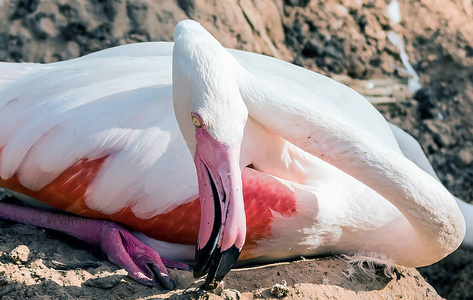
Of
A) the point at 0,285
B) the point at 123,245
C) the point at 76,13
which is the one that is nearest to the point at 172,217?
the point at 123,245

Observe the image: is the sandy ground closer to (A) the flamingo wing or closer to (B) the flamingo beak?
(B) the flamingo beak

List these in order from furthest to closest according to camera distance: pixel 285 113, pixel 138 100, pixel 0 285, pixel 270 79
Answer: pixel 270 79 < pixel 138 100 < pixel 285 113 < pixel 0 285

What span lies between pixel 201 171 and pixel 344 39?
271 centimetres

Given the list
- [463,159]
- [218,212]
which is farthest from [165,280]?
[463,159]

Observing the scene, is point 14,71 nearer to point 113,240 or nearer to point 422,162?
point 113,240

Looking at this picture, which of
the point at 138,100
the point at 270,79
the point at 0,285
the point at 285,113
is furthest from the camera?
the point at 270,79

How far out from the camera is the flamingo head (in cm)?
231

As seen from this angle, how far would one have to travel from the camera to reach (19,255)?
253 cm

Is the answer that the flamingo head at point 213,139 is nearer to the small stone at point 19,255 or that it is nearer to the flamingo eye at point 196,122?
the flamingo eye at point 196,122

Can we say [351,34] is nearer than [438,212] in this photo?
No

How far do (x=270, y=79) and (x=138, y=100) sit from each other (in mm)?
624

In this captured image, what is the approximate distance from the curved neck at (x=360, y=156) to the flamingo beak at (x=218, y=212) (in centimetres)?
28

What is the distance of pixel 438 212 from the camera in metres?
2.61

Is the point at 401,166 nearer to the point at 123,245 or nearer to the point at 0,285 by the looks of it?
the point at 123,245
